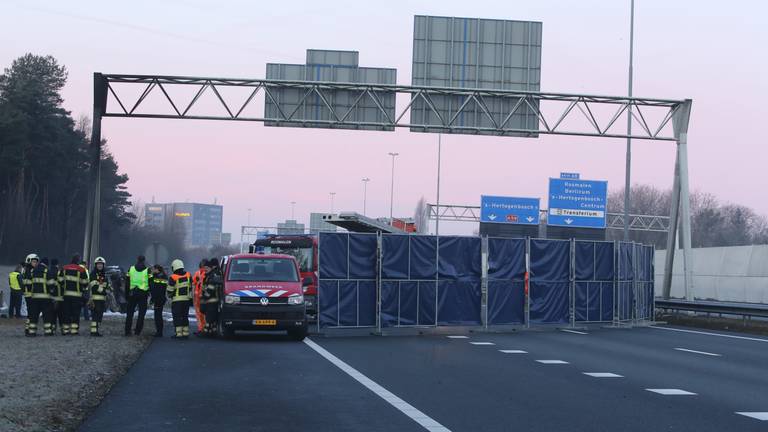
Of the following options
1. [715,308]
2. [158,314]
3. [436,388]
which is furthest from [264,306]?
[715,308]

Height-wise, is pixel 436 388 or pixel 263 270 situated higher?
pixel 263 270

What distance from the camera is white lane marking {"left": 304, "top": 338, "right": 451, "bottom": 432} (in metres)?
10.8

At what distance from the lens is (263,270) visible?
80.8 feet

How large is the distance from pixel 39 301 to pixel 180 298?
3.08 m

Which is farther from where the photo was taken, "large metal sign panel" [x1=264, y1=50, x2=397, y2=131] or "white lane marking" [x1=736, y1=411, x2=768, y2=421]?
"large metal sign panel" [x1=264, y1=50, x2=397, y2=131]

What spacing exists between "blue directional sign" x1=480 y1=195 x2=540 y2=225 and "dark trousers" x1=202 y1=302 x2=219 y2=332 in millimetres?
44578

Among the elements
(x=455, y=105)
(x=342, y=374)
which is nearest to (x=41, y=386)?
(x=342, y=374)

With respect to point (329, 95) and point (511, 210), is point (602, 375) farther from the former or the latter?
point (511, 210)

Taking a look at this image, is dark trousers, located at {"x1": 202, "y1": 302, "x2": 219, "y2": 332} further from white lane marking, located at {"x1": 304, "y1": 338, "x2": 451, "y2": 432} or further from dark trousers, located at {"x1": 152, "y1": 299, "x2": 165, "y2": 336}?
white lane marking, located at {"x1": 304, "y1": 338, "x2": 451, "y2": 432}

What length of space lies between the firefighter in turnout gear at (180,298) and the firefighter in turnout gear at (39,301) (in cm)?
269

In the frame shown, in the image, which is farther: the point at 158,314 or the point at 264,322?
the point at 158,314

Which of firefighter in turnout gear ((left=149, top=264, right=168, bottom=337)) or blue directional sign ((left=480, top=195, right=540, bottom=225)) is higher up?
blue directional sign ((left=480, top=195, right=540, bottom=225))

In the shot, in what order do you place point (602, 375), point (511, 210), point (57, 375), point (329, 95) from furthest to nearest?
1. point (511, 210)
2. point (329, 95)
3. point (602, 375)
4. point (57, 375)

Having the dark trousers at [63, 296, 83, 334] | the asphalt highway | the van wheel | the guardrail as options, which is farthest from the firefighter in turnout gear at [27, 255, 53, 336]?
the guardrail
